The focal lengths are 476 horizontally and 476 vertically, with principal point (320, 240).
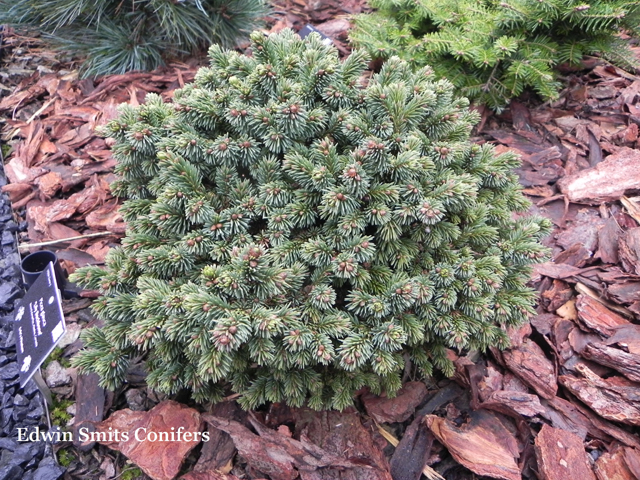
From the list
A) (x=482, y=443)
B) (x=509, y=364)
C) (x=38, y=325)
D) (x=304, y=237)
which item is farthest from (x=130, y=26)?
(x=482, y=443)

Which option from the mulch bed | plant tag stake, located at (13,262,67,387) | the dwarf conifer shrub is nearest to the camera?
the dwarf conifer shrub

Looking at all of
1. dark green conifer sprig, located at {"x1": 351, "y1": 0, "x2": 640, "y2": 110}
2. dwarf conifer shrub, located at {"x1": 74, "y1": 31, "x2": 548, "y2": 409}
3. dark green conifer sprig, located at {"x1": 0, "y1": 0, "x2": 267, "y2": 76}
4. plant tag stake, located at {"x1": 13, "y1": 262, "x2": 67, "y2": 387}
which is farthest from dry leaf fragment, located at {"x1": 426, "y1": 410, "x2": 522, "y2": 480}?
dark green conifer sprig, located at {"x1": 0, "y1": 0, "x2": 267, "y2": 76}

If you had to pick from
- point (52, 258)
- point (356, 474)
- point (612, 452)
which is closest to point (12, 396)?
point (52, 258)

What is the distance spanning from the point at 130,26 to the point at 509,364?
379cm

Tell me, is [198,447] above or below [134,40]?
below

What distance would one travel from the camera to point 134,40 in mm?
3975

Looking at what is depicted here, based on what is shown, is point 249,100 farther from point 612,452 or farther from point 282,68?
point 612,452

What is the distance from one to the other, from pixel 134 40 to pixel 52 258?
6.99ft

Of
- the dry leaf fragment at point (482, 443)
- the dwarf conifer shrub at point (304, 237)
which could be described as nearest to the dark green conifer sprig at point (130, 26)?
the dwarf conifer shrub at point (304, 237)

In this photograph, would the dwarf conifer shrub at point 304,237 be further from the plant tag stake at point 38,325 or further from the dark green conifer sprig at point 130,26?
the dark green conifer sprig at point 130,26

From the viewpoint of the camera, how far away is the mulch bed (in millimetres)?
2072

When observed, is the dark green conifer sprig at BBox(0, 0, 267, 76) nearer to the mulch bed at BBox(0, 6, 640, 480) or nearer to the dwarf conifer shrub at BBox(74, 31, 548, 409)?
the mulch bed at BBox(0, 6, 640, 480)

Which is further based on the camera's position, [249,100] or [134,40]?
[134,40]

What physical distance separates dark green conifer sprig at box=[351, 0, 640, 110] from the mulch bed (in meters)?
0.39
